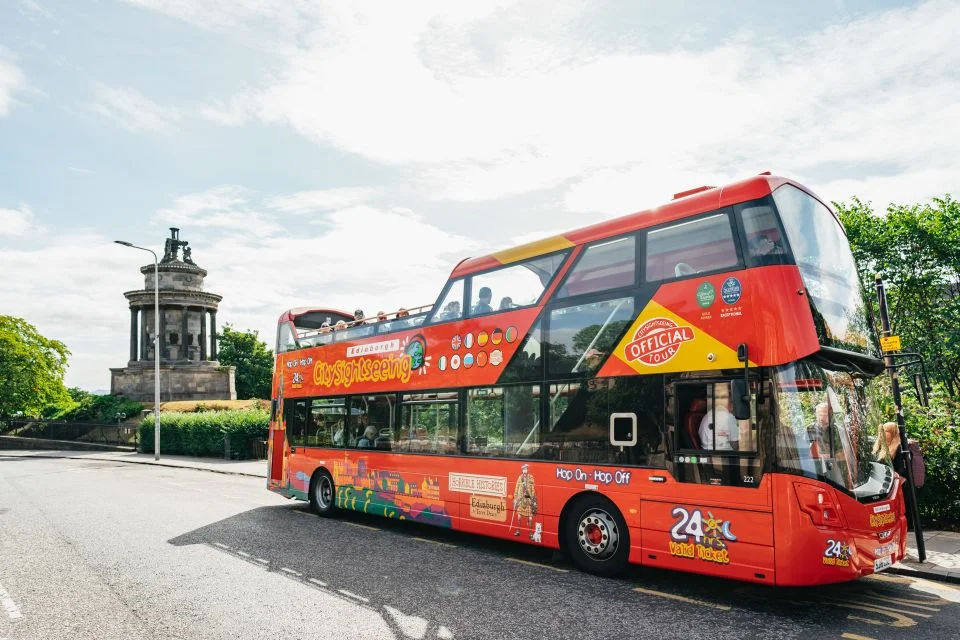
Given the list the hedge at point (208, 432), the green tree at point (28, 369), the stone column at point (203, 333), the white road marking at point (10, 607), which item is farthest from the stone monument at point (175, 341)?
the white road marking at point (10, 607)

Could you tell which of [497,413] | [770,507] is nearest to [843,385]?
[770,507]

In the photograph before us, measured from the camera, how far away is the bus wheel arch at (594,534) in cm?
767

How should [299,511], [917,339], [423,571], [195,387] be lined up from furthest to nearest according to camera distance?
[195,387] < [917,339] < [299,511] < [423,571]

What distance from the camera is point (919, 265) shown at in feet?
79.9

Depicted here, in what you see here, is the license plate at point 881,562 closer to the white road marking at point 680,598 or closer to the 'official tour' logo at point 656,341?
the white road marking at point 680,598

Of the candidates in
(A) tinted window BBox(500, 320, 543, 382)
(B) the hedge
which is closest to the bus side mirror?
(A) tinted window BBox(500, 320, 543, 382)

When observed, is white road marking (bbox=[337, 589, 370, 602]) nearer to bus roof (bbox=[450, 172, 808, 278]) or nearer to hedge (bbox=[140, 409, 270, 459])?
bus roof (bbox=[450, 172, 808, 278])

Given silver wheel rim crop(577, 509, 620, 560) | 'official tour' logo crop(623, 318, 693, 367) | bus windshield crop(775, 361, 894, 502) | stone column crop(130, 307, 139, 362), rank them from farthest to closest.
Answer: stone column crop(130, 307, 139, 362), silver wheel rim crop(577, 509, 620, 560), 'official tour' logo crop(623, 318, 693, 367), bus windshield crop(775, 361, 894, 502)

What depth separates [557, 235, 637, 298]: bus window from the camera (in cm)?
791

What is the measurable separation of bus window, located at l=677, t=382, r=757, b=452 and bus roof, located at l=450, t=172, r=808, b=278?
190 centimetres

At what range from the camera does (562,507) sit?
8281 mm

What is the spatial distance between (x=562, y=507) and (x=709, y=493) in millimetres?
2075

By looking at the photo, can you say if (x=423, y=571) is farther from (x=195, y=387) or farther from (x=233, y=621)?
(x=195, y=387)

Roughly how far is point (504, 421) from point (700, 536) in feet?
10.3
